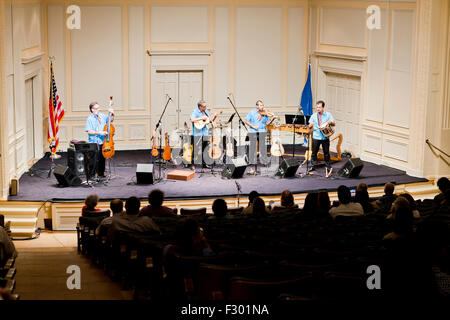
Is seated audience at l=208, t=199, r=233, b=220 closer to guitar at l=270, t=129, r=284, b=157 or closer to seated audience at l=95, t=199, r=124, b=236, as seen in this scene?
seated audience at l=95, t=199, r=124, b=236

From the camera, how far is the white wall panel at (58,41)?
15547 millimetres

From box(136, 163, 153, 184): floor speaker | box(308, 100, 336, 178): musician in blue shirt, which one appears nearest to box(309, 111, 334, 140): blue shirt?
box(308, 100, 336, 178): musician in blue shirt

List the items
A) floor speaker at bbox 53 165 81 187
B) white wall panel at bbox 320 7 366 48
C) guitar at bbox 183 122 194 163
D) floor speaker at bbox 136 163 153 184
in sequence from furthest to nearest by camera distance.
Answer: white wall panel at bbox 320 7 366 48
guitar at bbox 183 122 194 163
floor speaker at bbox 136 163 153 184
floor speaker at bbox 53 165 81 187

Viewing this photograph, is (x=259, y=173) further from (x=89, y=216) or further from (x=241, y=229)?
(x=241, y=229)

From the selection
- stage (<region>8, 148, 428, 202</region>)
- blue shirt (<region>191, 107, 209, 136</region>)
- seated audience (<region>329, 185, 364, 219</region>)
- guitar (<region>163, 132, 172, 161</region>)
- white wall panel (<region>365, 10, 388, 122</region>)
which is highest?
white wall panel (<region>365, 10, 388, 122</region>)

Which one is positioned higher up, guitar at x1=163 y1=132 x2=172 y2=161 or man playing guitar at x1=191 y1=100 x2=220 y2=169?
man playing guitar at x1=191 y1=100 x2=220 y2=169

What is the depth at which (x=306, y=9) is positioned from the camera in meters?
17.0

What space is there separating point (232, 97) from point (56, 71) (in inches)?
168

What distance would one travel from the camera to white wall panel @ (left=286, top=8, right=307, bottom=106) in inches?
668

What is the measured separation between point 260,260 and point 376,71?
10.6m

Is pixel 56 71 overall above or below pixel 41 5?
below

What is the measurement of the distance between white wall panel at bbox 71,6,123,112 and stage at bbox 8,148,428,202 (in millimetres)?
2019
